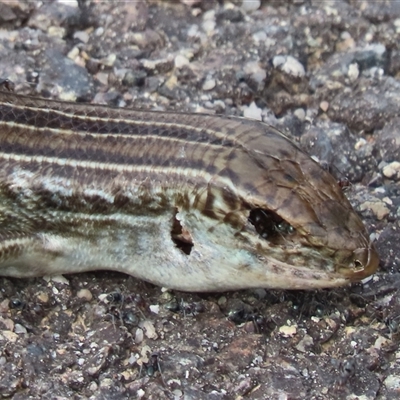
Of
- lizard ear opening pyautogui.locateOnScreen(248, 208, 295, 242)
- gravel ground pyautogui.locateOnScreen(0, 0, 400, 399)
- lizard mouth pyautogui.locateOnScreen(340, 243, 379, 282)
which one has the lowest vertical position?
gravel ground pyautogui.locateOnScreen(0, 0, 400, 399)

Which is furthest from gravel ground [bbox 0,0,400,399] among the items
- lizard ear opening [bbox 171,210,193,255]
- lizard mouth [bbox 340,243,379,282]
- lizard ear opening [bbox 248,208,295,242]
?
lizard ear opening [bbox 248,208,295,242]

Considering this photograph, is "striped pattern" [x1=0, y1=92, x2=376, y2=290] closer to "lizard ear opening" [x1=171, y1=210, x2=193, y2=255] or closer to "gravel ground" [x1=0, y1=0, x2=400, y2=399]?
"lizard ear opening" [x1=171, y1=210, x2=193, y2=255]

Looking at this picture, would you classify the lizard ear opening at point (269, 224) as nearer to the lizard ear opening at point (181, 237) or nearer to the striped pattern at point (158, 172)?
the striped pattern at point (158, 172)

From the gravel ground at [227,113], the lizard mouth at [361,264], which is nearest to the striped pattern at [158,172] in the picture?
the lizard mouth at [361,264]

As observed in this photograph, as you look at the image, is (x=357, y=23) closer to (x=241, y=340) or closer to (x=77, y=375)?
(x=241, y=340)

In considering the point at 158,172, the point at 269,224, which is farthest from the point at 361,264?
the point at 158,172

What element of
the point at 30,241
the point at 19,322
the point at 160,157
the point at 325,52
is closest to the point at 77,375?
the point at 19,322

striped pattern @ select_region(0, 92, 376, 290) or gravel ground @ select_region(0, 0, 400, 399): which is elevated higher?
striped pattern @ select_region(0, 92, 376, 290)
